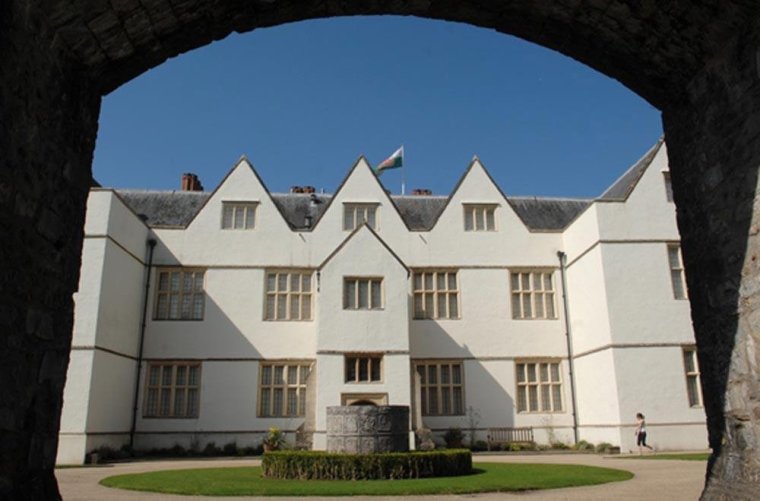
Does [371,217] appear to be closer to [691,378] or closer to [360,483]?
[691,378]

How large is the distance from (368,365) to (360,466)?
8195 millimetres

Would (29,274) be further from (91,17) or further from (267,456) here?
(267,456)

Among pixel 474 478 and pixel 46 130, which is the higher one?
pixel 46 130

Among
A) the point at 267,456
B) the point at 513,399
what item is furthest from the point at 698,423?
the point at 267,456

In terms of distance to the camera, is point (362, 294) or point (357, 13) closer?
point (357, 13)

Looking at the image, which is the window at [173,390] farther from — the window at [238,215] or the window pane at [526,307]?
the window pane at [526,307]

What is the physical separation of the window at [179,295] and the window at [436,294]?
26.0 feet

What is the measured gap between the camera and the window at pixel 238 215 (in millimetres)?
22703

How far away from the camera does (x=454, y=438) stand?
19688 millimetres

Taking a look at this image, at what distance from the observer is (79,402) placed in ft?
56.9

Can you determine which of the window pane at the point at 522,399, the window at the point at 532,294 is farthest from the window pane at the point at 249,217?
the window pane at the point at 522,399

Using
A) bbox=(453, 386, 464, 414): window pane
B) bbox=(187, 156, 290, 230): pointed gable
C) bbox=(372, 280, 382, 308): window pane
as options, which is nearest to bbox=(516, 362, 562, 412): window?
bbox=(453, 386, 464, 414): window pane

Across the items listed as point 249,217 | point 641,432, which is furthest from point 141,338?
point 641,432

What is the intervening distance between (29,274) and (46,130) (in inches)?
38.0
